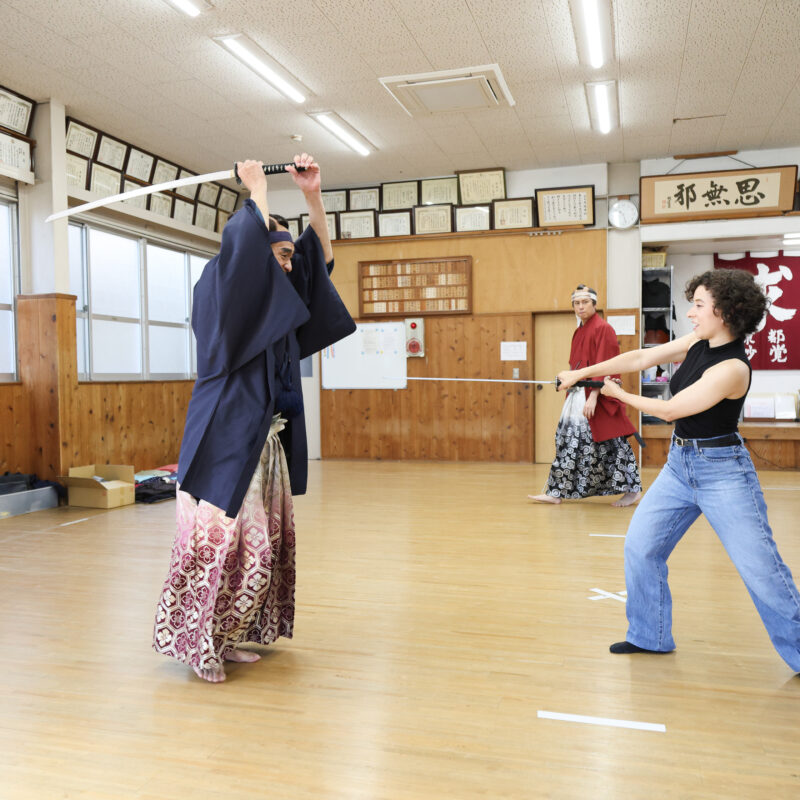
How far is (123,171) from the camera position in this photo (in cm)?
671

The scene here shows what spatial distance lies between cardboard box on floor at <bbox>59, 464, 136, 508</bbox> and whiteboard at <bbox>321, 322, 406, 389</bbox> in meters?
3.06

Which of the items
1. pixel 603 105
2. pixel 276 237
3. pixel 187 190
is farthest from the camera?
pixel 187 190

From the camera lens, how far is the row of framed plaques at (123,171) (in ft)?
20.2

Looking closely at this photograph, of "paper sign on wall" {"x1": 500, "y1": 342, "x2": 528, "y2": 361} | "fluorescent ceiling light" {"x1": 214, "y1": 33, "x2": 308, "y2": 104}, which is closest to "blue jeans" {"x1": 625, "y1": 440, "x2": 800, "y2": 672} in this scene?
"fluorescent ceiling light" {"x1": 214, "y1": 33, "x2": 308, "y2": 104}

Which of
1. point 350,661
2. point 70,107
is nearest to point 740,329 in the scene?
point 350,661

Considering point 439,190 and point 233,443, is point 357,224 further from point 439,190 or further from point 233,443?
point 233,443

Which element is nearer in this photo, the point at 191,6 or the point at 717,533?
the point at 717,533

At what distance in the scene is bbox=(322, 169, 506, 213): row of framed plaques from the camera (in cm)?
793

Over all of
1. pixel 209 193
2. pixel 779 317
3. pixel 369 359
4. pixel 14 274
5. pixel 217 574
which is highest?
pixel 209 193

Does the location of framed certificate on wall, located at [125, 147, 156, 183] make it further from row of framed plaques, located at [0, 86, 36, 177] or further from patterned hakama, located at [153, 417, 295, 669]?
patterned hakama, located at [153, 417, 295, 669]

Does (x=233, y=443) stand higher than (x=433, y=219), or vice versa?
(x=433, y=219)

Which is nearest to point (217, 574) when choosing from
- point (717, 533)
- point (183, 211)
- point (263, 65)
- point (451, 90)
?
point (717, 533)

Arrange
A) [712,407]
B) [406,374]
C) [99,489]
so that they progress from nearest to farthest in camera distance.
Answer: [712,407]
[99,489]
[406,374]

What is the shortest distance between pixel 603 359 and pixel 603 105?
2.33 meters
